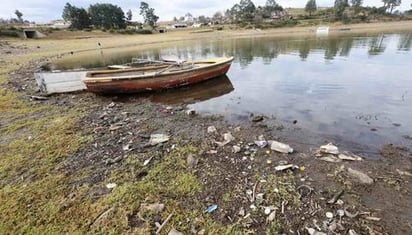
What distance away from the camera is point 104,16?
2726 inches

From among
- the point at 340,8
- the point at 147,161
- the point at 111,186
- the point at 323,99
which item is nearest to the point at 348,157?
the point at 147,161

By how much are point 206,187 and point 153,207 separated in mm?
919

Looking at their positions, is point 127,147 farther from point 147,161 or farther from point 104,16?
point 104,16

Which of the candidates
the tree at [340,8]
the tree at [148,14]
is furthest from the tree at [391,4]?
the tree at [148,14]

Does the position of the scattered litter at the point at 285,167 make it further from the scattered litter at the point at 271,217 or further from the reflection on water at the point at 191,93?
the reflection on water at the point at 191,93

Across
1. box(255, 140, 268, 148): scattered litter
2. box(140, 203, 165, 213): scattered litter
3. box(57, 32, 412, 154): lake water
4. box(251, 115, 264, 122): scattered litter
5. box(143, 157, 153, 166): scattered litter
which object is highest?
box(140, 203, 165, 213): scattered litter

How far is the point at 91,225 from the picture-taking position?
3.22 m

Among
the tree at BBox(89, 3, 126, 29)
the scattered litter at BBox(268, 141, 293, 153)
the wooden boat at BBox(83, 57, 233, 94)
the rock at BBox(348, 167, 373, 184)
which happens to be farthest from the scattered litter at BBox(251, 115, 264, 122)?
the tree at BBox(89, 3, 126, 29)

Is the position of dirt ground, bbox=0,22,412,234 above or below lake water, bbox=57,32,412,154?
above

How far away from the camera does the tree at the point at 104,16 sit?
2707 inches

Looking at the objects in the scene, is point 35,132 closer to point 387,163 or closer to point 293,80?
point 387,163

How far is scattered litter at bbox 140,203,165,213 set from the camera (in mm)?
3426

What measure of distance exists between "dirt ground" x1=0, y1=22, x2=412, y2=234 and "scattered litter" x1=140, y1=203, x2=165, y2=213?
0.05 ft

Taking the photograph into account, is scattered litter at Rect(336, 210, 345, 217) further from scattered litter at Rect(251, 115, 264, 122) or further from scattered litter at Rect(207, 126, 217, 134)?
scattered litter at Rect(251, 115, 264, 122)
